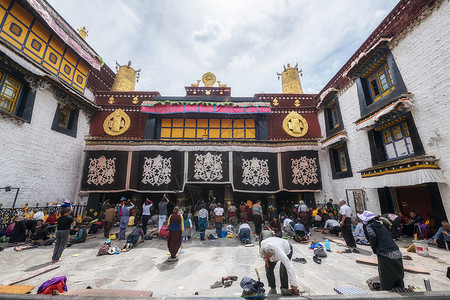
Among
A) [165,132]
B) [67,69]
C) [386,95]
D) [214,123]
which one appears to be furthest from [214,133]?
[67,69]

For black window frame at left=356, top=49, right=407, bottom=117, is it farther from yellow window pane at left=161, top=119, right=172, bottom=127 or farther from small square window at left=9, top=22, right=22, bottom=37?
small square window at left=9, top=22, right=22, bottom=37

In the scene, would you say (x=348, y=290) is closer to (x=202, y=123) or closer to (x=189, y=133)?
(x=189, y=133)

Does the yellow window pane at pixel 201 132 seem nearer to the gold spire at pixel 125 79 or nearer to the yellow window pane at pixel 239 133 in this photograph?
the yellow window pane at pixel 239 133

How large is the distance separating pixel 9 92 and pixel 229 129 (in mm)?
11580

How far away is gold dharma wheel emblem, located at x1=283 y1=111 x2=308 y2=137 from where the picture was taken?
1288cm

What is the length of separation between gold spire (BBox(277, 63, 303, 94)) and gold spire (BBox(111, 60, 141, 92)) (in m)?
13.4

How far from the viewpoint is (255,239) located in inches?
301

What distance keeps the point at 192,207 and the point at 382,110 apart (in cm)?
1169

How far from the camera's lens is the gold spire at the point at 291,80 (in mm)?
15875

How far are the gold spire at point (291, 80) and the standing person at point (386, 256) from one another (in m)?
14.4

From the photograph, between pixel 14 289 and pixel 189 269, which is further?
pixel 189 269

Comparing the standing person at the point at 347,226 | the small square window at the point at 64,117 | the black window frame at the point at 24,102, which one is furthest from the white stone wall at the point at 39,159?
the standing person at the point at 347,226

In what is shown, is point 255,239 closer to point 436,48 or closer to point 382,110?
point 382,110

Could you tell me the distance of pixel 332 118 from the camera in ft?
39.7
